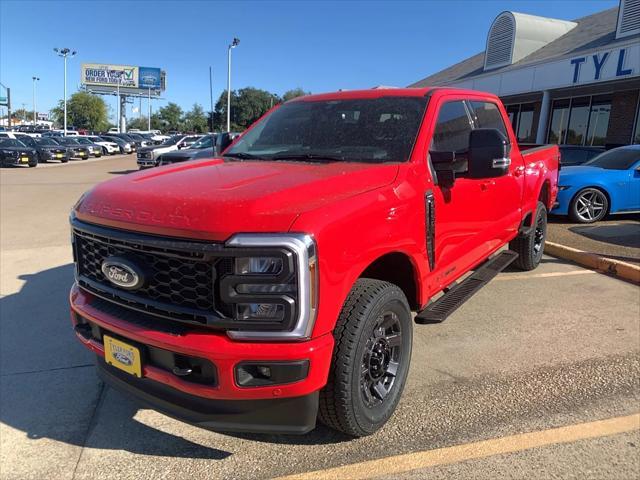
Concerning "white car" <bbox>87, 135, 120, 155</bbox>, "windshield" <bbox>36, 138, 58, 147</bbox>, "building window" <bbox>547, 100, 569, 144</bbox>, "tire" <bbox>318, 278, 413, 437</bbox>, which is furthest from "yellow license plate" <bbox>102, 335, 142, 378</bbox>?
"white car" <bbox>87, 135, 120, 155</bbox>

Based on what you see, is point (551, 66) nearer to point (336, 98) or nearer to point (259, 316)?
point (336, 98)

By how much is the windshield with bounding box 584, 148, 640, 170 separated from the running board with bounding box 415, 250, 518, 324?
5.66 metres

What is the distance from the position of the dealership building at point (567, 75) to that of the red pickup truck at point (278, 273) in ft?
49.1

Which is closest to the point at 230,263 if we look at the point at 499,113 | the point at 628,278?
the point at 499,113

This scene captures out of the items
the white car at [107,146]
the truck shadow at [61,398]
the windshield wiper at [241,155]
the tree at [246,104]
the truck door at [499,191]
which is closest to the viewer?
the truck shadow at [61,398]

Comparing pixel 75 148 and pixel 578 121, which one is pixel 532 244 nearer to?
pixel 578 121

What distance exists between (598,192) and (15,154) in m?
24.8

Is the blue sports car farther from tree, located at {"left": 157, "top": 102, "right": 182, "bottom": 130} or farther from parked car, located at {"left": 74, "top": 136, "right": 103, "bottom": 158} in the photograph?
tree, located at {"left": 157, "top": 102, "right": 182, "bottom": 130}

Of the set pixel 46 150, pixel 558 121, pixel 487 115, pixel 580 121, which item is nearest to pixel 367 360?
pixel 487 115

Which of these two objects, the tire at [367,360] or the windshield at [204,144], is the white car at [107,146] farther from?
the tire at [367,360]

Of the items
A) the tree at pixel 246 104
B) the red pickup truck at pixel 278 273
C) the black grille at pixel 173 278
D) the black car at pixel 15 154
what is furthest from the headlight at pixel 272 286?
→ the tree at pixel 246 104

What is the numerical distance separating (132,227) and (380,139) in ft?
5.81

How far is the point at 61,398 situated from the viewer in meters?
3.24

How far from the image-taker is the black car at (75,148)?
103 ft
